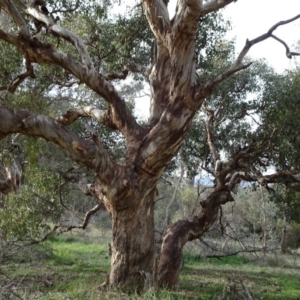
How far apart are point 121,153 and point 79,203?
699 inches

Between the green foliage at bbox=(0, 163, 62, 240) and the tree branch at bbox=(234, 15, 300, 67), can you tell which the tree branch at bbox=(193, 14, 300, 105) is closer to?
the tree branch at bbox=(234, 15, 300, 67)

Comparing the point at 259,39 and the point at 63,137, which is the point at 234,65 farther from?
the point at 63,137

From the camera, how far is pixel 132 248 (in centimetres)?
796

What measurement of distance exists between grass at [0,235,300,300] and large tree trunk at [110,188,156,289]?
459 mm

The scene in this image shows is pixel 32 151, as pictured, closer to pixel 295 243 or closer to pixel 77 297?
pixel 77 297

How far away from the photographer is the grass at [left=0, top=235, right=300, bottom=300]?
24.0 ft

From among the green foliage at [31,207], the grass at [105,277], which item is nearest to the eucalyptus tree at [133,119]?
the grass at [105,277]

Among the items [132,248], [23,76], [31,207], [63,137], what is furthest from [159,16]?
[31,207]

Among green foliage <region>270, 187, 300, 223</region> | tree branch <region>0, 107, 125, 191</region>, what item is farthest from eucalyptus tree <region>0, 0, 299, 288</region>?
green foliage <region>270, 187, 300, 223</region>

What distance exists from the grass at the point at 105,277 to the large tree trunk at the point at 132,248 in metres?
0.46

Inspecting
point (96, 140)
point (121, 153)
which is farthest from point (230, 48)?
point (96, 140)

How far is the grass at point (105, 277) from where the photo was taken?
289 inches

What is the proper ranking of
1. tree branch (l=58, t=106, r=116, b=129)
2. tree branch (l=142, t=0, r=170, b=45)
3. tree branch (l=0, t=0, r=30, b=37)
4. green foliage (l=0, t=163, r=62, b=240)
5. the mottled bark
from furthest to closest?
the mottled bark
green foliage (l=0, t=163, r=62, b=240)
tree branch (l=58, t=106, r=116, b=129)
tree branch (l=142, t=0, r=170, b=45)
tree branch (l=0, t=0, r=30, b=37)

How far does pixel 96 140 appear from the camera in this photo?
720cm
